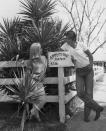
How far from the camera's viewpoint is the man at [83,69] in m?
5.42

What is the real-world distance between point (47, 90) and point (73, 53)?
1.01m

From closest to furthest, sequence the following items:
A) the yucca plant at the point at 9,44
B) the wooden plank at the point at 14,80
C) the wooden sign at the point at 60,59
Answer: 1. the wooden sign at the point at 60,59
2. the wooden plank at the point at 14,80
3. the yucca plant at the point at 9,44

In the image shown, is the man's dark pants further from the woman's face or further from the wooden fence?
the woman's face

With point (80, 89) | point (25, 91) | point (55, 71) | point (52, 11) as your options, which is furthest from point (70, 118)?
point (52, 11)

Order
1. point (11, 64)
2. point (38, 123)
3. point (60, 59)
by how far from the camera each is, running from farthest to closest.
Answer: point (11, 64)
point (60, 59)
point (38, 123)

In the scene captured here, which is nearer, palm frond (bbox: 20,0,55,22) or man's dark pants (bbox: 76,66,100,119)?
man's dark pants (bbox: 76,66,100,119)

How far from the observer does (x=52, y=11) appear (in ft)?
26.6

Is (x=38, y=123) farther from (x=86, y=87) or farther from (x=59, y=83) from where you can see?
(x=86, y=87)

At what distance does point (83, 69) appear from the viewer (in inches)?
214

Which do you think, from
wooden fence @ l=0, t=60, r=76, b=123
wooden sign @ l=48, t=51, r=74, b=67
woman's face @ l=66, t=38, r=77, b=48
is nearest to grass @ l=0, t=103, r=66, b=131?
wooden fence @ l=0, t=60, r=76, b=123

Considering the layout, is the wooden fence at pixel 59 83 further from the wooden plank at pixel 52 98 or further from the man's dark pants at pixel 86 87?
the man's dark pants at pixel 86 87

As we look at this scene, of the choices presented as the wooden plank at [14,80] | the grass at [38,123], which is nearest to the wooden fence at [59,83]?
the wooden plank at [14,80]

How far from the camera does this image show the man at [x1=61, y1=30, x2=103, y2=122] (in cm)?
542

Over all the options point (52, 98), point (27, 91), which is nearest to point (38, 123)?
point (52, 98)
